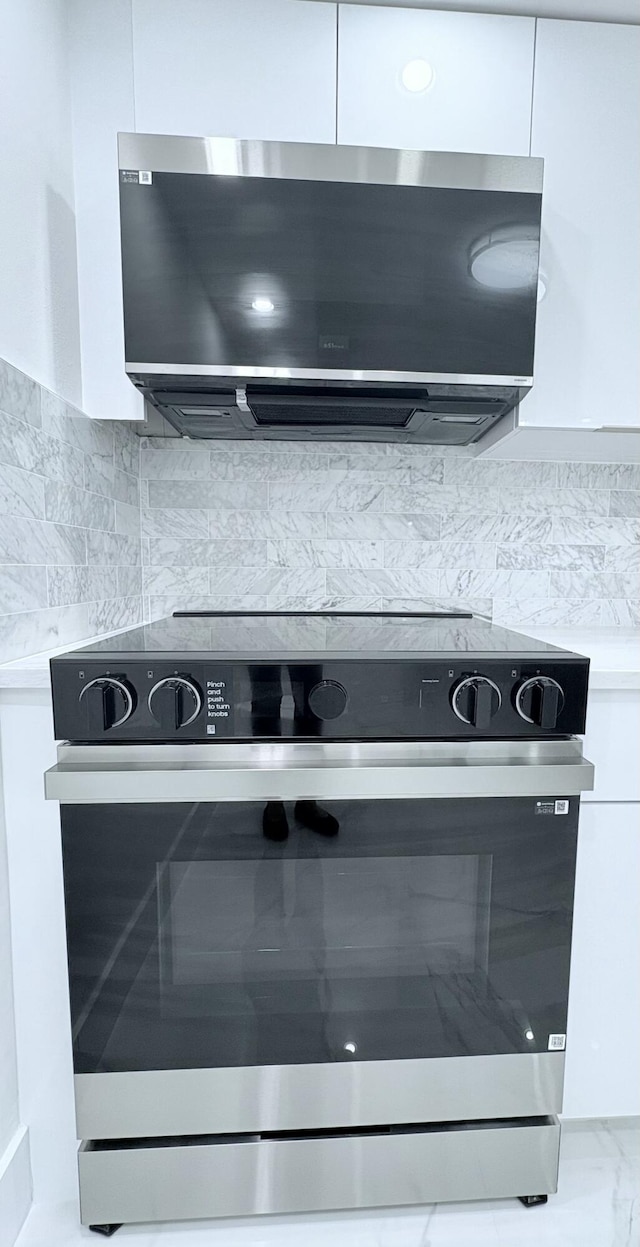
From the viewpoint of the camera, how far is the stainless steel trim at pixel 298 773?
876 millimetres

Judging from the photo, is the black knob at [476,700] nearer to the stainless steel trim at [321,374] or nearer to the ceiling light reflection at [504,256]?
the stainless steel trim at [321,374]

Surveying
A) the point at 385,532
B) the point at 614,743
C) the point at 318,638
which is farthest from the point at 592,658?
the point at 385,532

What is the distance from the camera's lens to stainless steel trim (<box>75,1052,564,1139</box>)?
3.03 ft

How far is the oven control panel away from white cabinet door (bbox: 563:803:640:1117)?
290mm

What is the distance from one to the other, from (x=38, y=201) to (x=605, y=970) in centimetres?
170

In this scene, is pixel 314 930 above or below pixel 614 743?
below

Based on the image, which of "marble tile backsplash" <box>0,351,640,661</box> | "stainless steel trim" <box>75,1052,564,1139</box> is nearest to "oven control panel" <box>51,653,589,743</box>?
"stainless steel trim" <box>75,1052,564,1139</box>

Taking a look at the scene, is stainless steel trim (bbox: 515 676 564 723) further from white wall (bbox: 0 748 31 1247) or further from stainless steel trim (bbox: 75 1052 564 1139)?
white wall (bbox: 0 748 31 1247)

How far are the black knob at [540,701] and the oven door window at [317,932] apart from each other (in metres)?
0.14

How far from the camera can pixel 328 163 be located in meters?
1.07

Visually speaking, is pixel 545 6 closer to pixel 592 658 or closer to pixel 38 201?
pixel 38 201

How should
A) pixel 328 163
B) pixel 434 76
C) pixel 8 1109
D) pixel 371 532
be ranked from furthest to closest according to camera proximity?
1. pixel 371 532
2. pixel 434 76
3. pixel 328 163
4. pixel 8 1109

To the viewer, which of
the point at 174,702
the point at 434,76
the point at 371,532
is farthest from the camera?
the point at 371,532

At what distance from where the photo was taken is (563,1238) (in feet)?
3.22
